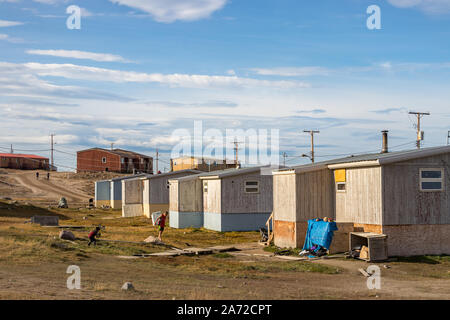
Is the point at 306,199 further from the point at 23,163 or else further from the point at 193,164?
the point at 23,163

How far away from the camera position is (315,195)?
23391 millimetres

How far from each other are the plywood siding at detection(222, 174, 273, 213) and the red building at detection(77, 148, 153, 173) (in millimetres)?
64272

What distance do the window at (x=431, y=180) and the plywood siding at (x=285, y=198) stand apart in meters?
5.18

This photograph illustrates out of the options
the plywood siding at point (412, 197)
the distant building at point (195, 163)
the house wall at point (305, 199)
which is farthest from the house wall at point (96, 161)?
Answer: the plywood siding at point (412, 197)

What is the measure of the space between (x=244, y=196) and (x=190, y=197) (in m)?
4.69

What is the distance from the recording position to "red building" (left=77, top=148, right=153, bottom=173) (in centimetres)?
9656

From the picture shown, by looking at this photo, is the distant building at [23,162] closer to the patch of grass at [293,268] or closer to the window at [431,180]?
the patch of grass at [293,268]

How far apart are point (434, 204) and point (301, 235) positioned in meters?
5.54

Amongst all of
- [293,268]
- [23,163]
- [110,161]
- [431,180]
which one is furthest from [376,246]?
[23,163]

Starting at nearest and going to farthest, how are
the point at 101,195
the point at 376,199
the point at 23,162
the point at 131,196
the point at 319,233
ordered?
1. the point at 376,199
2. the point at 319,233
3. the point at 131,196
4. the point at 101,195
5. the point at 23,162

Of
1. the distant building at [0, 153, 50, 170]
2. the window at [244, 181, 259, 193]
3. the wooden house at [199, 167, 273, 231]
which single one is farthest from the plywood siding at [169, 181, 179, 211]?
the distant building at [0, 153, 50, 170]

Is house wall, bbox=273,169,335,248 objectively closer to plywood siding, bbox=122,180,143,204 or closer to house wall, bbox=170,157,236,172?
plywood siding, bbox=122,180,143,204

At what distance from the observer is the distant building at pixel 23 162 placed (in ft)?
341
